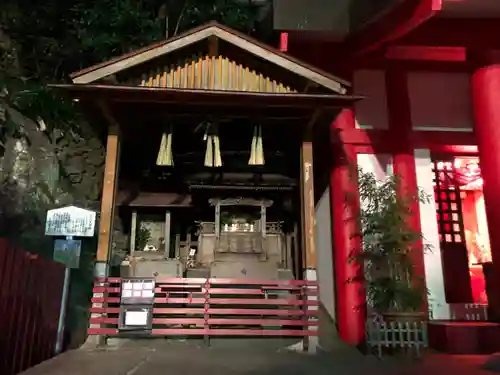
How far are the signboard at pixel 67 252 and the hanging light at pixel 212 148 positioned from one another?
2.91 meters

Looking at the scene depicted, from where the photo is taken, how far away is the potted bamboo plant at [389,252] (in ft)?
25.3

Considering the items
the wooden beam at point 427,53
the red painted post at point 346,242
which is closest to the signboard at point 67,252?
the red painted post at point 346,242

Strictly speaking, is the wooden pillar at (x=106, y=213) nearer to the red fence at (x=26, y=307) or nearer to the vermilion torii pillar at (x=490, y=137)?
Result: the red fence at (x=26, y=307)

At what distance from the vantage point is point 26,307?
19.3ft

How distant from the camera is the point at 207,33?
324 inches

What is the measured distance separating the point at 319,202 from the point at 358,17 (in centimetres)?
478

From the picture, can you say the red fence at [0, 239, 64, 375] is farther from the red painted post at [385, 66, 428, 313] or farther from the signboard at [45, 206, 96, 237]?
the red painted post at [385, 66, 428, 313]

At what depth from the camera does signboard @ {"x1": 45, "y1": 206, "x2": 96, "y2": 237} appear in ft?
25.2

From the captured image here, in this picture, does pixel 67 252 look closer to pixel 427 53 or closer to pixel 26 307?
pixel 26 307

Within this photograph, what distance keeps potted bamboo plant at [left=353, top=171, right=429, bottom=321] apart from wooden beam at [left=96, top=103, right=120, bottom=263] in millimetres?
5042

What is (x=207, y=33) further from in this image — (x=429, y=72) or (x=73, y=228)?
(x=429, y=72)

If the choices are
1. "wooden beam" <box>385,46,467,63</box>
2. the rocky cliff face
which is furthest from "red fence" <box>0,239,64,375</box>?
"wooden beam" <box>385,46,467,63</box>

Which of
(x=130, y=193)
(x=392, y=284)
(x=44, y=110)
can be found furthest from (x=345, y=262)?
(x=44, y=110)

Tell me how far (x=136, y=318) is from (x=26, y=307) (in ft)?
6.49
